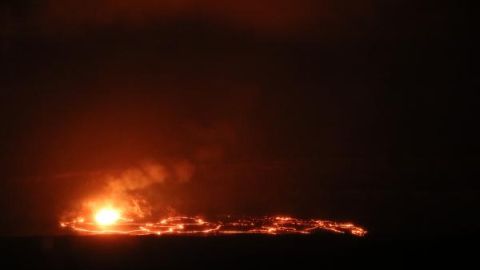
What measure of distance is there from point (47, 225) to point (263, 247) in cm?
365

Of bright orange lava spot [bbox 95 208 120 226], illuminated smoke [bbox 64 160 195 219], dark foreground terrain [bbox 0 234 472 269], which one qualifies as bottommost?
dark foreground terrain [bbox 0 234 472 269]

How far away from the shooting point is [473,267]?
17.3 ft

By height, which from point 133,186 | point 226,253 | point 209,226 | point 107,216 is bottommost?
point 226,253

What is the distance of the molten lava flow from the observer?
656cm

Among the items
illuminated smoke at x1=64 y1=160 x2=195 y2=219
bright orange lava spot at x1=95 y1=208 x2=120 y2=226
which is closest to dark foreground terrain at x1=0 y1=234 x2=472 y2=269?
bright orange lava spot at x1=95 y1=208 x2=120 y2=226

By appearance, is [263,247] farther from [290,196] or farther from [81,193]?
[81,193]

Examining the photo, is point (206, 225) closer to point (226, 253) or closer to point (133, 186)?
point (226, 253)

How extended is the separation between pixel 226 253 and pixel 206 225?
1949 millimetres

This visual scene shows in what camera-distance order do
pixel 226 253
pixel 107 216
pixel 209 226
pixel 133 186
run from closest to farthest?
1. pixel 226 253
2. pixel 209 226
3. pixel 107 216
4. pixel 133 186

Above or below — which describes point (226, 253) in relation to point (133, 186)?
below

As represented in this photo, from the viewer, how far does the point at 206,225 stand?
284 inches

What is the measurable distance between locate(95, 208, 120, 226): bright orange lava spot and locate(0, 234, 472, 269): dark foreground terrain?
1.74 m

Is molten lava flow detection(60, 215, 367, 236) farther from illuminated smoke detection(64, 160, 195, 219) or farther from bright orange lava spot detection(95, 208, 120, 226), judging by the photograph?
illuminated smoke detection(64, 160, 195, 219)

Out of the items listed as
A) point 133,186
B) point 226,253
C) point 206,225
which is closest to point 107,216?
point 206,225
